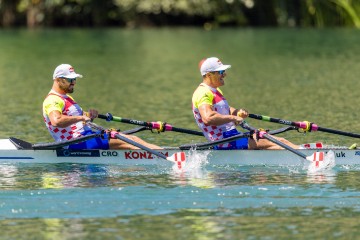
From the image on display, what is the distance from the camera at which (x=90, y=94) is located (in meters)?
35.4

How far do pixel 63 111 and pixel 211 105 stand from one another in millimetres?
2717

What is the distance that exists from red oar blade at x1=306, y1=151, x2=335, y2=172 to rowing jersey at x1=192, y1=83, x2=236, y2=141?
1.75 meters

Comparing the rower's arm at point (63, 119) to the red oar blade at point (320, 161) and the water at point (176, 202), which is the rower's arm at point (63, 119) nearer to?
the water at point (176, 202)

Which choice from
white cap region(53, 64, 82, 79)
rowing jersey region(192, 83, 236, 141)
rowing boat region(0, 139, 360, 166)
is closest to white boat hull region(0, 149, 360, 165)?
rowing boat region(0, 139, 360, 166)

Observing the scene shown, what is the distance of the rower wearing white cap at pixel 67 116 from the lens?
20688mm

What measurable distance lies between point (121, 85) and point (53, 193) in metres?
20.2

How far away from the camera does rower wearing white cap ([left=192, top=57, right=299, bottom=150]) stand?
2088 centimetres

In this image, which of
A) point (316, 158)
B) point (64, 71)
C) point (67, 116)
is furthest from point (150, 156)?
point (316, 158)

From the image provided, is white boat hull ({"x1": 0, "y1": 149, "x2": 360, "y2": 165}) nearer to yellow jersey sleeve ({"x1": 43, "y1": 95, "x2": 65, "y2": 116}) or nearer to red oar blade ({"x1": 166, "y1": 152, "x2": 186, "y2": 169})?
red oar blade ({"x1": 166, "y1": 152, "x2": 186, "y2": 169})

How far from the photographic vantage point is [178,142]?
24641mm

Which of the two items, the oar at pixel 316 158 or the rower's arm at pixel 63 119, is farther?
the rower's arm at pixel 63 119

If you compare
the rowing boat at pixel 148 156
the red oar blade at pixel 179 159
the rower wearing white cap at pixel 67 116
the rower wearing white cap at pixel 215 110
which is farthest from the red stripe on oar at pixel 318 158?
the rower wearing white cap at pixel 67 116

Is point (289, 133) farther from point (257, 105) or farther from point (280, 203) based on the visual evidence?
point (280, 203)

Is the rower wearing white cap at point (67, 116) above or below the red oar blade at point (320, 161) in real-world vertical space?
above
